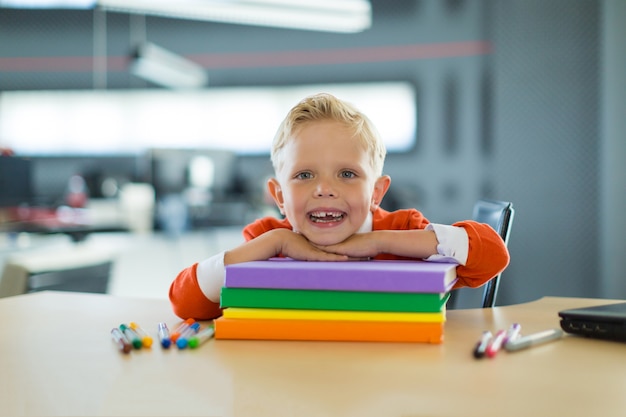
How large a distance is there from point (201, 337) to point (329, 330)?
177 millimetres

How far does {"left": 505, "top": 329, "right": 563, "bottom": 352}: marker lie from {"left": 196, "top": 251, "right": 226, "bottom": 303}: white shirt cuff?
18.2 inches

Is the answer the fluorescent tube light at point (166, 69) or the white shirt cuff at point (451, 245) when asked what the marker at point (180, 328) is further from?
the fluorescent tube light at point (166, 69)

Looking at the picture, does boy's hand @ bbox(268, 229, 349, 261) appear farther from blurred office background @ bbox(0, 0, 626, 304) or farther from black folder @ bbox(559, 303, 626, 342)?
blurred office background @ bbox(0, 0, 626, 304)

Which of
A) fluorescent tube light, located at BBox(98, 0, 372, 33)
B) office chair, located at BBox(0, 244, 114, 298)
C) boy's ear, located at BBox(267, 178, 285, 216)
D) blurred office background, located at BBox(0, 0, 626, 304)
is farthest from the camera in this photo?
blurred office background, located at BBox(0, 0, 626, 304)

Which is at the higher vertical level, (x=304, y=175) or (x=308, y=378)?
(x=304, y=175)

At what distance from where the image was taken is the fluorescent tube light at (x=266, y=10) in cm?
343

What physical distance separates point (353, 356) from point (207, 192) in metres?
4.64

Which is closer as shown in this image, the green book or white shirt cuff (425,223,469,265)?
the green book

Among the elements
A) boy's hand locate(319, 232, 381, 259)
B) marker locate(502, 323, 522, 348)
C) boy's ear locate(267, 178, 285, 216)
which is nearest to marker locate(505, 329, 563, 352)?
marker locate(502, 323, 522, 348)

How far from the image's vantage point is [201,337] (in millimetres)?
833

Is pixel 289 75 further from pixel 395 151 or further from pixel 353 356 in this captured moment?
pixel 353 356

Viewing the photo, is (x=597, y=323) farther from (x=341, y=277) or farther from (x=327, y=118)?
(x=327, y=118)

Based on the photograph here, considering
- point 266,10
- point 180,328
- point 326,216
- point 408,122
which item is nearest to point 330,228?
point 326,216

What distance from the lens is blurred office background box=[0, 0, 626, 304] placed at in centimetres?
408
